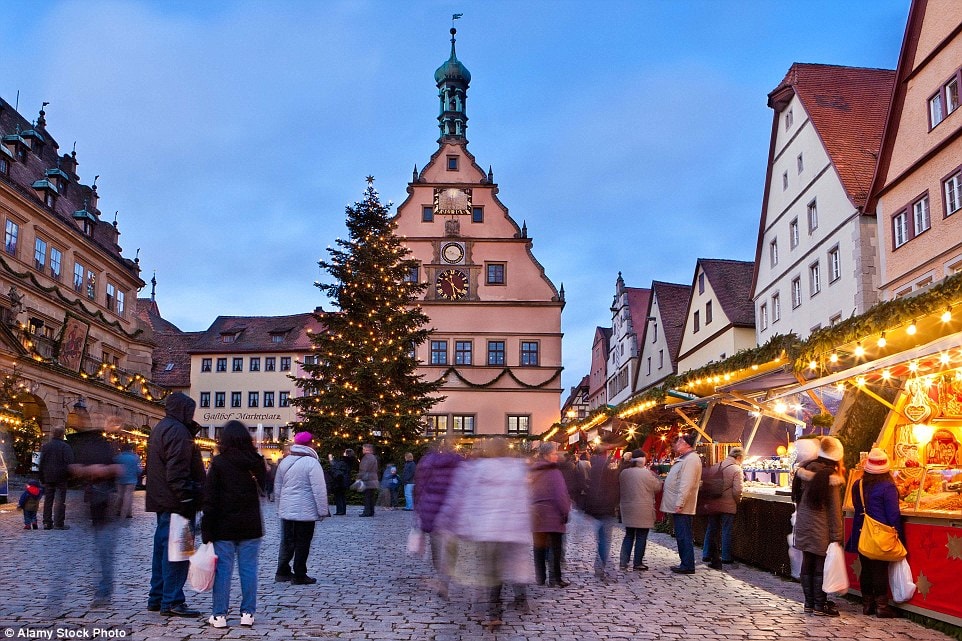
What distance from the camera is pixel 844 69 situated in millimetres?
33031

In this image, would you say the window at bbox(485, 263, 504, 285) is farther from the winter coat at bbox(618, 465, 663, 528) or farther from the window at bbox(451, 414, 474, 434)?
the winter coat at bbox(618, 465, 663, 528)

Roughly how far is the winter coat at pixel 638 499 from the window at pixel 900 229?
14.7 m

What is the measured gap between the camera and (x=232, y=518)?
7645 mm

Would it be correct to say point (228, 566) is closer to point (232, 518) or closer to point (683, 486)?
point (232, 518)

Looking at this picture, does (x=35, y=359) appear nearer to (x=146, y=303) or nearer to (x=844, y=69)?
(x=844, y=69)

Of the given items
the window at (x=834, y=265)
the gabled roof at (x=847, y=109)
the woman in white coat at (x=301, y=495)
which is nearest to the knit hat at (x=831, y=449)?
the woman in white coat at (x=301, y=495)

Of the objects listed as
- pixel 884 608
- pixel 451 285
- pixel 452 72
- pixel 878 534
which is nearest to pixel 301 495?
pixel 878 534

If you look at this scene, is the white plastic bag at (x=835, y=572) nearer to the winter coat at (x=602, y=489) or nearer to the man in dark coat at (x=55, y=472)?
the winter coat at (x=602, y=489)

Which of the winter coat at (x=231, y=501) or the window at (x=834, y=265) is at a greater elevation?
the window at (x=834, y=265)

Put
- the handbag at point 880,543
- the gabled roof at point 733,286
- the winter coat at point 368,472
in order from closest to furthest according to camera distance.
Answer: the handbag at point 880,543
the winter coat at point 368,472
the gabled roof at point 733,286

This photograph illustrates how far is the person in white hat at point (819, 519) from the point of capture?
9258 mm

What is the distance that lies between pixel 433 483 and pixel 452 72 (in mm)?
48038

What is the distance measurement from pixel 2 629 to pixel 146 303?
275 ft

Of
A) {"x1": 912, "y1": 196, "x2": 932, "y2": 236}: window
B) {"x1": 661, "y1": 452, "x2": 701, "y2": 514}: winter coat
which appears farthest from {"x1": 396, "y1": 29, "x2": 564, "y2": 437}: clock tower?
{"x1": 661, "y1": 452, "x2": 701, "y2": 514}: winter coat
